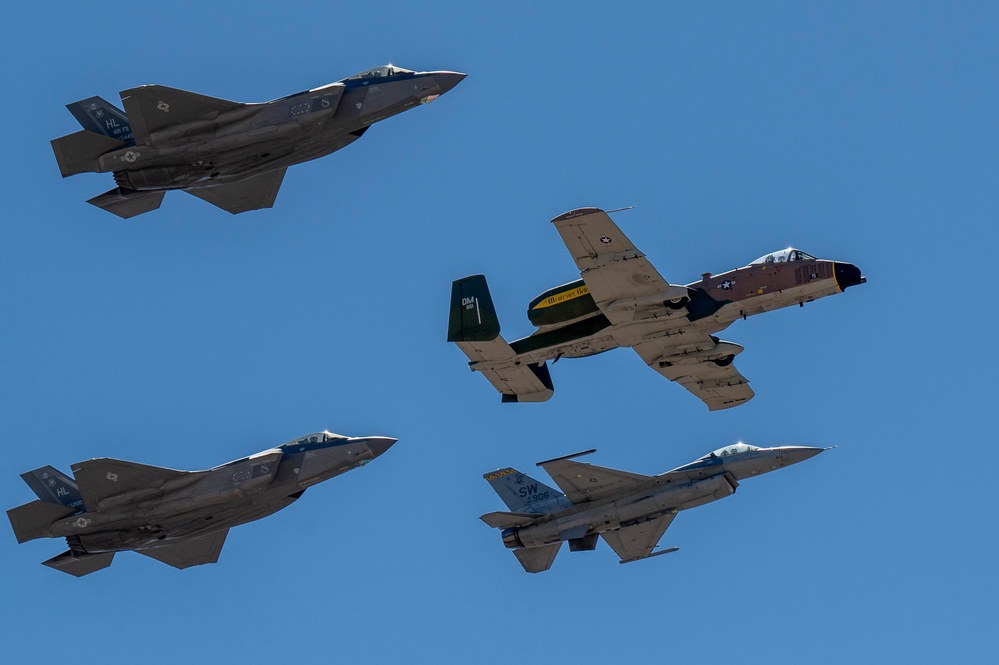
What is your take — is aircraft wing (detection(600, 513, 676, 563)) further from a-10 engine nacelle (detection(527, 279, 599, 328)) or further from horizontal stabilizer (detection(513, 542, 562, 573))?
a-10 engine nacelle (detection(527, 279, 599, 328))

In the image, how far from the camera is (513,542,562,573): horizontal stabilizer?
57.3 meters

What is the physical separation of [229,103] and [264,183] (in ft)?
18.1

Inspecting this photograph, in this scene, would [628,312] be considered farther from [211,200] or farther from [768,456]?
[211,200]

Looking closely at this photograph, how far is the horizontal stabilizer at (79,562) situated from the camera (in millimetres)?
51531

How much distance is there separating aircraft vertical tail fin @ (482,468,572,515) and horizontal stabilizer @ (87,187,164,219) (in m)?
17.7

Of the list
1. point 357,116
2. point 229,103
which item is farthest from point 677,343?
point 229,103

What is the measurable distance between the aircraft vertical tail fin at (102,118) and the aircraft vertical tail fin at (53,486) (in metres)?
11.7

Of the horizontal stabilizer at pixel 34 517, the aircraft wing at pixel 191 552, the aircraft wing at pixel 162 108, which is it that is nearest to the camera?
the aircraft wing at pixel 162 108

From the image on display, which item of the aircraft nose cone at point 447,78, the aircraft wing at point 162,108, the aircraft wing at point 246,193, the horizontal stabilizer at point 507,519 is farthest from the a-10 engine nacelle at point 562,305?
the aircraft wing at point 162,108

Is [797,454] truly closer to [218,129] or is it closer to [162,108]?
[218,129]

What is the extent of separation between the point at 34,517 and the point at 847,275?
28.0 metres

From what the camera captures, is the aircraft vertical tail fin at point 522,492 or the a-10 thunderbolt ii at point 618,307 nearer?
the a-10 thunderbolt ii at point 618,307

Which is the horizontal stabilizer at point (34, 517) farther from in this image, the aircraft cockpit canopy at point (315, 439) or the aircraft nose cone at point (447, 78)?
the aircraft nose cone at point (447, 78)

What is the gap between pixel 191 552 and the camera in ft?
178
